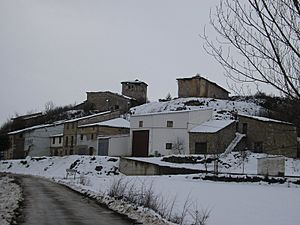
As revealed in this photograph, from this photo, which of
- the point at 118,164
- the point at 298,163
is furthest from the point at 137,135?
the point at 298,163

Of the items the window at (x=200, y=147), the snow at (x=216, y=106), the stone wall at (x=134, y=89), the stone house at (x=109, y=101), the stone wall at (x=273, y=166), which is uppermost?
the stone wall at (x=134, y=89)

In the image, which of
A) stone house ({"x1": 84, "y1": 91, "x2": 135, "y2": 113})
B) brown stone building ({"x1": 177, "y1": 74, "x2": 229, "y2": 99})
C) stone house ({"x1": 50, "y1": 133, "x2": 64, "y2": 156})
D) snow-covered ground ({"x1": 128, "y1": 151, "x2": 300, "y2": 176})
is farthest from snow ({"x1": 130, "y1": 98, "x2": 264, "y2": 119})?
stone house ({"x1": 50, "y1": 133, "x2": 64, "y2": 156})

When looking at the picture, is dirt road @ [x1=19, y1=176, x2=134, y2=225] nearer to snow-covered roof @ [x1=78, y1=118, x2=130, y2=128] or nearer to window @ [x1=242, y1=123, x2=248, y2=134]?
window @ [x1=242, y1=123, x2=248, y2=134]

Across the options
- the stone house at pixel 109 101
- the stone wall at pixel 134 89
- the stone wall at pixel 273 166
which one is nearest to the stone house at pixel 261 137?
the stone wall at pixel 273 166

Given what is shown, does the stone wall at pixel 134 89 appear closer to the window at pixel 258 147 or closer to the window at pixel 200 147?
the window at pixel 200 147

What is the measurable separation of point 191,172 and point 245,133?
49.4 feet

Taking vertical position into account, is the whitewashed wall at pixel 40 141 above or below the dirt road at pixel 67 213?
above

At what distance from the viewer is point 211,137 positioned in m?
52.0

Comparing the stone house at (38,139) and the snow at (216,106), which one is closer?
the snow at (216,106)

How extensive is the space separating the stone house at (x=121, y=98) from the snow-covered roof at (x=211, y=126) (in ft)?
89.6

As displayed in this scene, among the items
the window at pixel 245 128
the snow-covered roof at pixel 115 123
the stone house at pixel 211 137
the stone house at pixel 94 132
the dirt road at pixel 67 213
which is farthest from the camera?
the snow-covered roof at pixel 115 123

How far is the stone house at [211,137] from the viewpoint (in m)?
51.5

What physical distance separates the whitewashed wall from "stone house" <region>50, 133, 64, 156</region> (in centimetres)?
137

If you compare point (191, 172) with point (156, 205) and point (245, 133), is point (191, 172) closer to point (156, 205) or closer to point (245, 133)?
point (245, 133)
